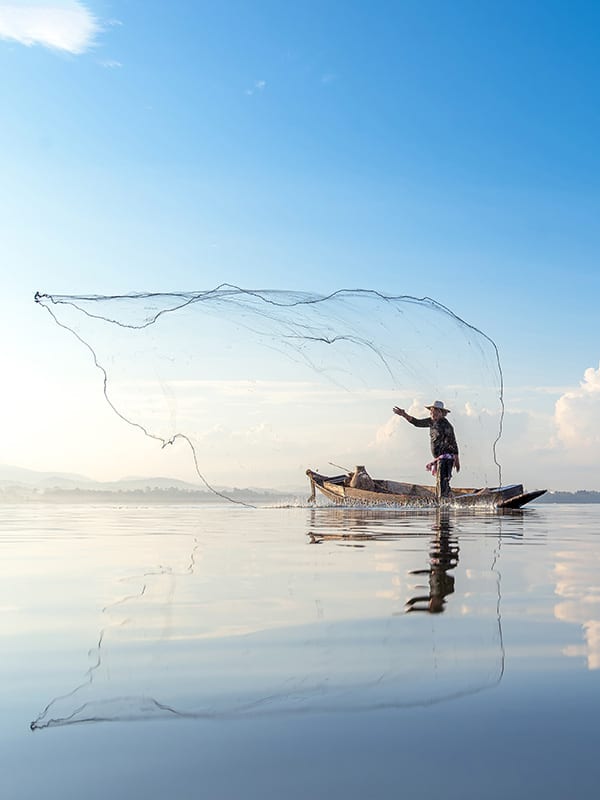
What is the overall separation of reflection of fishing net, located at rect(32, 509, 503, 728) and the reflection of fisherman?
137 mm

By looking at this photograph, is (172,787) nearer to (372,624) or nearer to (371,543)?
(372,624)

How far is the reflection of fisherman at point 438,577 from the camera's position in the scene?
709 centimetres

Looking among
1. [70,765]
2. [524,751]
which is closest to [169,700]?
[70,765]

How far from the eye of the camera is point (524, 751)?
10.8 feet

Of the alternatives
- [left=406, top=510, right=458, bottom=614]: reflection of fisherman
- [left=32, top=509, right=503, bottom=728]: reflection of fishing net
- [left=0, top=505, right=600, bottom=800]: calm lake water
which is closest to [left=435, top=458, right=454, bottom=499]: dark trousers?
[left=406, top=510, right=458, bottom=614]: reflection of fisherman

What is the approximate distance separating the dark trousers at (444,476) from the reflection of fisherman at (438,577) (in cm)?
1997

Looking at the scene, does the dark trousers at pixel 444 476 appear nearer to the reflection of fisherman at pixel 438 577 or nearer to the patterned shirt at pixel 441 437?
the patterned shirt at pixel 441 437

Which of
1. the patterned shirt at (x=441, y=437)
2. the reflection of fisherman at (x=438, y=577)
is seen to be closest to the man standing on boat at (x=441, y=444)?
the patterned shirt at (x=441, y=437)

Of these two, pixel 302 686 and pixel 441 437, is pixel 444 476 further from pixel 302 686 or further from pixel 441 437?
pixel 302 686

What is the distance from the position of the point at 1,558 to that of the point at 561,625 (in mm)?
9415

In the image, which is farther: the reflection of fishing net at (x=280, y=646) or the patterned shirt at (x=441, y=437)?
the patterned shirt at (x=441, y=437)

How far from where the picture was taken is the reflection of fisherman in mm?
7086

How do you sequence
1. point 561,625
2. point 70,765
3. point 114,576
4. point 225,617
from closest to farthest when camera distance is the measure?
1. point 70,765
2. point 561,625
3. point 225,617
4. point 114,576

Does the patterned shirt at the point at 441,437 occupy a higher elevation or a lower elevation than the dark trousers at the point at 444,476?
higher
